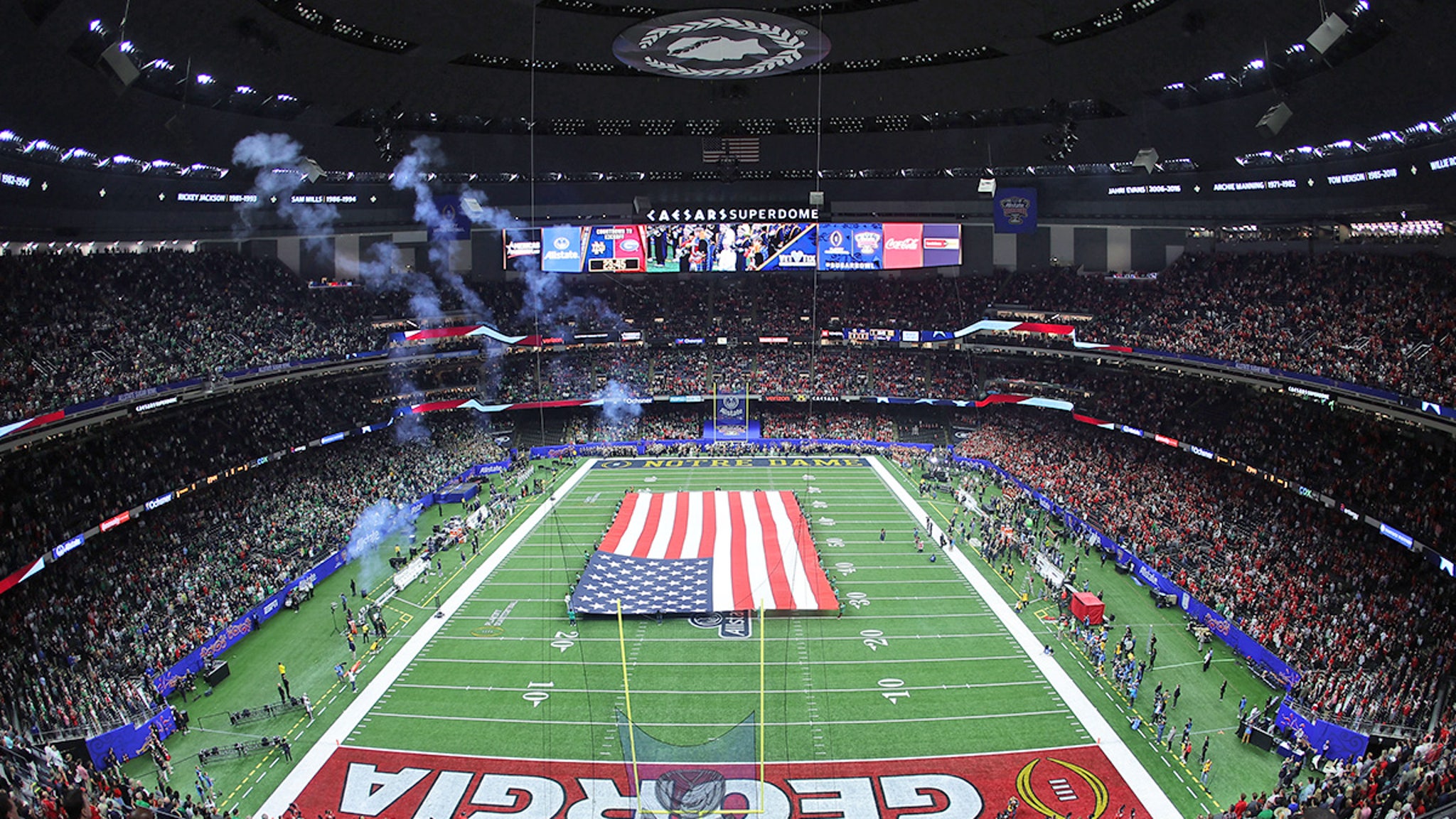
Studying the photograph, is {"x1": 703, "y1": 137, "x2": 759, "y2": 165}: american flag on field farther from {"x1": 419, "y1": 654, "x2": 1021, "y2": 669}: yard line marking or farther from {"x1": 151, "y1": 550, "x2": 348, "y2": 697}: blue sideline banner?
{"x1": 419, "y1": 654, "x2": 1021, "y2": 669}: yard line marking

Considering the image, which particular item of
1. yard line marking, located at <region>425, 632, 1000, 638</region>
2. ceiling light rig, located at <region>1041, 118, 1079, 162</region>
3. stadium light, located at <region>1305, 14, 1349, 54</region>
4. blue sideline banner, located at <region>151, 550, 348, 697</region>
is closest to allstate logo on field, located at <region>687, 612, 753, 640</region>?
yard line marking, located at <region>425, 632, 1000, 638</region>

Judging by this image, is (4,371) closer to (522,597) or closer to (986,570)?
(522,597)

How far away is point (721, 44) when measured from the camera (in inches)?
891

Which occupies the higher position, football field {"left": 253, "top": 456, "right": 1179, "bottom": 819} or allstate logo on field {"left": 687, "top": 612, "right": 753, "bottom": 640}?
allstate logo on field {"left": 687, "top": 612, "right": 753, "bottom": 640}

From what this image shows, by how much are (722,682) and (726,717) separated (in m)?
1.76

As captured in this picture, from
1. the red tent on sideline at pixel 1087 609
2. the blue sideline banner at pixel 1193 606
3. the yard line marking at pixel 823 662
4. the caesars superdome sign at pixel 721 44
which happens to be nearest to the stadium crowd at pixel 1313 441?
the blue sideline banner at pixel 1193 606

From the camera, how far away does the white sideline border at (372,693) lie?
60.5ft

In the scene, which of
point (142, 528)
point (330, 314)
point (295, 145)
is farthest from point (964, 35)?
point (330, 314)

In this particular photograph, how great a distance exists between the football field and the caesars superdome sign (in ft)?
47.1

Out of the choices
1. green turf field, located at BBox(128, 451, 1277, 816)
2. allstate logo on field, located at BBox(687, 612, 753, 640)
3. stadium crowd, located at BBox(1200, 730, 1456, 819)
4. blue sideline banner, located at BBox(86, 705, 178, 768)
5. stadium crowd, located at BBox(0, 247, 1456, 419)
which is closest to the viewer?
stadium crowd, located at BBox(1200, 730, 1456, 819)

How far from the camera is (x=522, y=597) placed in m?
29.1

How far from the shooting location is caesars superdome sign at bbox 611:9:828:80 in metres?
20.5

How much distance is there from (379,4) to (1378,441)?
33.2m

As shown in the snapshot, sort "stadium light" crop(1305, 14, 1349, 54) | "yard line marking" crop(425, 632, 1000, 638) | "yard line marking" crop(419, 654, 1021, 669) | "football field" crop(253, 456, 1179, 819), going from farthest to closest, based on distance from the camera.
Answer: "yard line marking" crop(425, 632, 1000, 638), "yard line marking" crop(419, 654, 1021, 669), "football field" crop(253, 456, 1179, 819), "stadium light" crop(1305, 14, 1349, 54)
